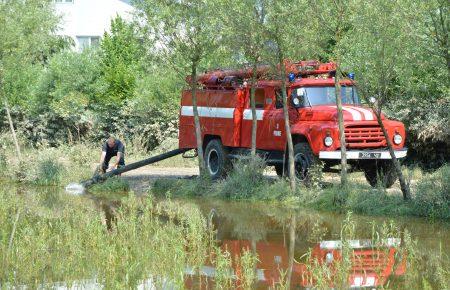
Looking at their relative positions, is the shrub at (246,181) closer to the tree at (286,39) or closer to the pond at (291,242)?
the pond at (291,242)


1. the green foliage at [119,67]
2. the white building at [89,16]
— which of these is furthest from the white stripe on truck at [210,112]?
the white building at [89,16]

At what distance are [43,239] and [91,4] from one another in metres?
34.4

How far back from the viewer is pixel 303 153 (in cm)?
1983

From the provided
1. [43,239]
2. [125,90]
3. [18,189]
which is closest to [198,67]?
[18,189]

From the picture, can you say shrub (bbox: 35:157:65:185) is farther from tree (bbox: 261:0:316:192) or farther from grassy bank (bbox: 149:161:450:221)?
tree (bbox: 261:0:316:192)

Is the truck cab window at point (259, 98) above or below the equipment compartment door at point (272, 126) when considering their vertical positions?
above

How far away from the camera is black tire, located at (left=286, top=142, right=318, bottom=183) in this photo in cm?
1958

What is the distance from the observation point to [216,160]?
22.9m

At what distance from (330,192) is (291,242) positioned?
12.6 feet

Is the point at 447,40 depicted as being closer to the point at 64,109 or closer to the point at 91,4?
the point at 64,109

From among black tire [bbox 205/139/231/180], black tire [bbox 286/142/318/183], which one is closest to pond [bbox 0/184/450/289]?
black tire [bbox 286/142/318/183]

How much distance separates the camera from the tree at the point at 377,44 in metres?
16.5

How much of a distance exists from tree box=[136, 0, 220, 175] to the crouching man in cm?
263

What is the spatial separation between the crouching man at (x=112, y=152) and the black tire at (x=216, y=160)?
196 centimetres
